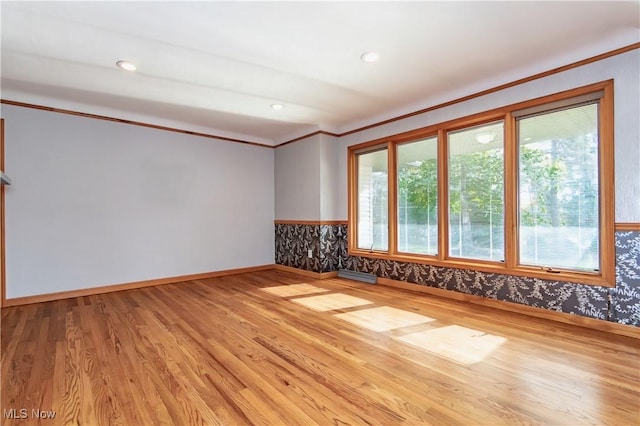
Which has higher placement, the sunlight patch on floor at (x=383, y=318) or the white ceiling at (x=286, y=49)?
the white ceiling at (x=286, y=49)

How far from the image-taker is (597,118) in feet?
8.72

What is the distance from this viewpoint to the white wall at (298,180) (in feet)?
16.3

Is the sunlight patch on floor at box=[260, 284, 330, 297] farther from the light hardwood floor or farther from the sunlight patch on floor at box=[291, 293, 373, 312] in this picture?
the light hardwood floor

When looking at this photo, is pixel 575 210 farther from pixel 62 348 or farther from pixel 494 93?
pixel 62 348

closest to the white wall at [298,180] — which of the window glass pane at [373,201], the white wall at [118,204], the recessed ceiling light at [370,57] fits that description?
the white wall at [118,204]

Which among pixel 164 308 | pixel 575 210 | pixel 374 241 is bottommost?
pixel 164 308

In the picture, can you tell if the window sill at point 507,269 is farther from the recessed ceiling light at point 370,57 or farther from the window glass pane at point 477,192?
the recessed ceiling light at point 370,57

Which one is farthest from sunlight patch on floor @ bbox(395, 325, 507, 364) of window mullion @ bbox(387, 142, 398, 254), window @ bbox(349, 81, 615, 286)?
window mullion @ bbox(387, 142, 398, 254)

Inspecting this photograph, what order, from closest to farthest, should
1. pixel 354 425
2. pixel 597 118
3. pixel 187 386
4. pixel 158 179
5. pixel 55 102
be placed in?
pixel 354 425
pixel 187 386
pixel 597 118
pixel 55 102
pixel 158 179

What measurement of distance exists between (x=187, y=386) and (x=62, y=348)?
1303 millimetres

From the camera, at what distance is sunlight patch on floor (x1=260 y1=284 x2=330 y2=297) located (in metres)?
3.85

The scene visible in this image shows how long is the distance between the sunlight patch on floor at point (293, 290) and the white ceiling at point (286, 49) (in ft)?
8.13

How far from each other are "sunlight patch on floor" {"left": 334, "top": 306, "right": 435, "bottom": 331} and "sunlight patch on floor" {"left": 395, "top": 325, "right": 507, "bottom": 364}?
23 centimetres

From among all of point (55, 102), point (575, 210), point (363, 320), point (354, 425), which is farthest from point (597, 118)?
point (55, 102)
